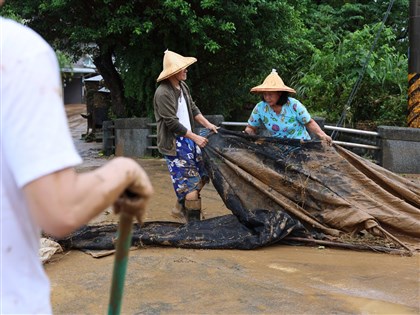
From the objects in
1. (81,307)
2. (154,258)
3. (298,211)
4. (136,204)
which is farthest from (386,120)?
(136,204)

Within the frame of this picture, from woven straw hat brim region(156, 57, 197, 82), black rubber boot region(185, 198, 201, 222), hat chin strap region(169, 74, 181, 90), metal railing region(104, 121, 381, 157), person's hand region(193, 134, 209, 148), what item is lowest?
black rubber boot region(185, 198, 201, 222)

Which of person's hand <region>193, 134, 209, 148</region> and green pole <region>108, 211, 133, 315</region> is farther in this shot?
person's hand <region>193, 134, 209, 148</region>

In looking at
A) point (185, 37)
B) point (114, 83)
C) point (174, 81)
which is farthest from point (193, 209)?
point (114, 83)

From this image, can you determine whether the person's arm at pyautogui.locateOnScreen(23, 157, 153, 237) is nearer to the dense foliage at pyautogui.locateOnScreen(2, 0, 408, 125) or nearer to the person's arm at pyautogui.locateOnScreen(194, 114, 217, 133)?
the person's arm at pyautogui.locateOnScreen(194, 114, 217, 133)

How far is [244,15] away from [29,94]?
31.3ft

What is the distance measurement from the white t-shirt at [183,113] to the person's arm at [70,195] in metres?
4.56

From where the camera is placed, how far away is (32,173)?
118 cm

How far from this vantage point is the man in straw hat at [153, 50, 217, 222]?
5668mm

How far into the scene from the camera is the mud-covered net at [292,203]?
507 centimetres

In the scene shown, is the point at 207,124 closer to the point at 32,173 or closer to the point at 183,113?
the point at 183,113

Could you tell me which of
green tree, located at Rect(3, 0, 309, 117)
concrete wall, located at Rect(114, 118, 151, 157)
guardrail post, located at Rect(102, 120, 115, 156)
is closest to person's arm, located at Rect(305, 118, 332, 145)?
green tree, located at Rect(3, 0, 309, 117)

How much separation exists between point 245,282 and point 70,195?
10.1ft

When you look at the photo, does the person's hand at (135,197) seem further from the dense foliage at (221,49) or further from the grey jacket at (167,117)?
the dense foliage at (221,49)

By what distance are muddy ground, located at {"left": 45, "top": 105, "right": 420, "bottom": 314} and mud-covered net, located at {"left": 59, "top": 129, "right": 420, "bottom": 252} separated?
0.16 m
